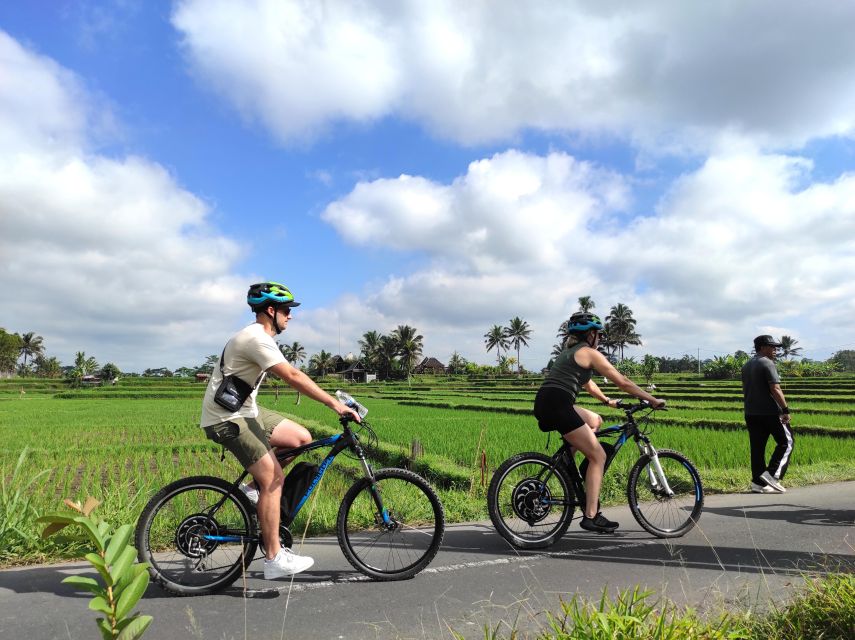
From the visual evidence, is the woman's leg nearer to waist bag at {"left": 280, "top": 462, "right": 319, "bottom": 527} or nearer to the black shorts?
the black shorts

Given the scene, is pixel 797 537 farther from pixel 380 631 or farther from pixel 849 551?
pixel 380 631

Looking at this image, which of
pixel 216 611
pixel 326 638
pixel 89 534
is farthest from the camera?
pixel 216 611

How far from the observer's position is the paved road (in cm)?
316

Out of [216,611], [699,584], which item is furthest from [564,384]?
[216,611]

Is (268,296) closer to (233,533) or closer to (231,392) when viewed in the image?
(231,392)

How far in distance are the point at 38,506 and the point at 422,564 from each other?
3607 millimetres

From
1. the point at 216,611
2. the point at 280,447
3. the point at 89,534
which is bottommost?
the point at 216,611

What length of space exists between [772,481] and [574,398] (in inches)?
151

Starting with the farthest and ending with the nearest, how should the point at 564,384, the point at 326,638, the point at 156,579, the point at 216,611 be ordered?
the point at 564,384 → the point at 156,579 → the point at 216,611 → the point at 326,638

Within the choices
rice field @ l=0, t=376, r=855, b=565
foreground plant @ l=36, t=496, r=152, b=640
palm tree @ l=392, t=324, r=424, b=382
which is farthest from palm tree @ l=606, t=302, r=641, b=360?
foreground plant @ l=36, t=496, r=152, b=640

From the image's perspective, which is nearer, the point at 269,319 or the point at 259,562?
the point at 269,319

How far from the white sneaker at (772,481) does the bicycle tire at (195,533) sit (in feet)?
20.1

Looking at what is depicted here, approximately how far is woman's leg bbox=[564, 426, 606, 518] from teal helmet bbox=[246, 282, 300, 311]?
2571 mm

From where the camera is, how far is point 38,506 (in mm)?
5113
